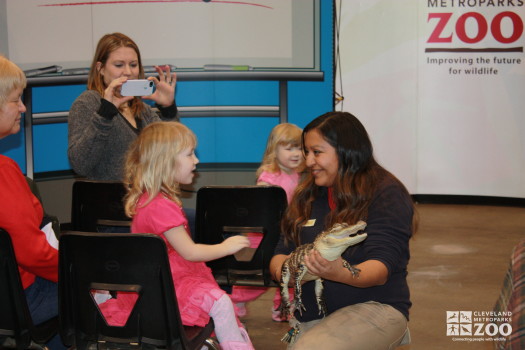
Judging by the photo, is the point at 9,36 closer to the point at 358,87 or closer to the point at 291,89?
the point at 291,89

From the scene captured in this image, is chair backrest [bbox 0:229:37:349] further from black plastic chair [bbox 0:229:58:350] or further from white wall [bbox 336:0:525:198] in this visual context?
white wall [bbox 336:0:525:198]

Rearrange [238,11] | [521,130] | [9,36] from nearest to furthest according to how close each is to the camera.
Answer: [9,36] < [238,11] < [521,130]

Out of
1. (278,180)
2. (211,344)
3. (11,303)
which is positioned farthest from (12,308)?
(278,180)

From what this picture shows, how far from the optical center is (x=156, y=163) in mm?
2633

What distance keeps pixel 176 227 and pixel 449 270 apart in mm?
2896

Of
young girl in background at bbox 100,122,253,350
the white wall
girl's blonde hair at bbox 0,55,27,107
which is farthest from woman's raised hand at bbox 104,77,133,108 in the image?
the white wall

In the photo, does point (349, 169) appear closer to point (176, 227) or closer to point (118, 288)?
point (176, 227)

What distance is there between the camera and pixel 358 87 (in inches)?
269

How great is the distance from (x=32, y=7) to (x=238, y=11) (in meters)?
1.77

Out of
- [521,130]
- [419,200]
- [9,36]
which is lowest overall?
[419,200]

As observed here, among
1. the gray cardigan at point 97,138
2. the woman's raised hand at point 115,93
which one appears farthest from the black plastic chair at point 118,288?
the woman's raised hand at point 115,93

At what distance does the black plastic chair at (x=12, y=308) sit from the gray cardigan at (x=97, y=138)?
3.36 ft

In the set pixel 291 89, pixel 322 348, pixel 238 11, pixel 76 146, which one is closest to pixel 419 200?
pixel 291 89

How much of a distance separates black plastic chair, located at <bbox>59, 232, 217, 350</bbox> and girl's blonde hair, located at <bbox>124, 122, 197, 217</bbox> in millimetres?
393
